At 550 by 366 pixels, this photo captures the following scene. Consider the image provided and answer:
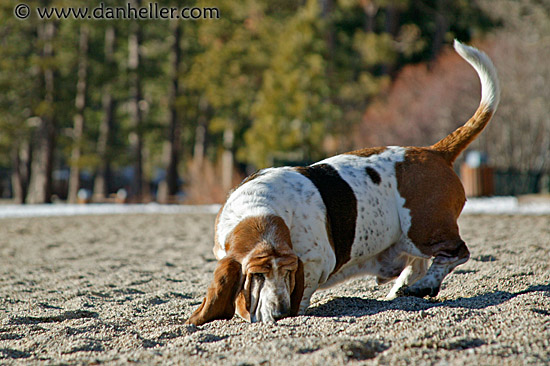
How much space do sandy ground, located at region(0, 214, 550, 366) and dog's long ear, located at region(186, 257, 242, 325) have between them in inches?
2.3

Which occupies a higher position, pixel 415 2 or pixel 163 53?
pixel 415 2

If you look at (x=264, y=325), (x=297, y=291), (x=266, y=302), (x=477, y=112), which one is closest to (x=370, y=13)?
(x=477, y=112)

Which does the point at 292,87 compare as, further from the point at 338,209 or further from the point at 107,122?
the point at 338,209

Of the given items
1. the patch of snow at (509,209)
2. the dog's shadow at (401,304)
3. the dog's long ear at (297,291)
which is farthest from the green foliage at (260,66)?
the dog's long ear at (297,291)

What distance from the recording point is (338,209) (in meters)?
4.11

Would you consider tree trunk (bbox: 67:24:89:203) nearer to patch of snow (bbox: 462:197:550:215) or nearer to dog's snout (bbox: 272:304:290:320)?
patch of snow (bbox: 462:197:550:215)

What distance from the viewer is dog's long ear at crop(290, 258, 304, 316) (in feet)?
11.1

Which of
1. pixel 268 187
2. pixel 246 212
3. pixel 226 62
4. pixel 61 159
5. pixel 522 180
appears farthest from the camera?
pixel 61 159

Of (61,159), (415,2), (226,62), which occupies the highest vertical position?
(415,2)

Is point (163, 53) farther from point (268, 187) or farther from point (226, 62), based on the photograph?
point (268, 187)

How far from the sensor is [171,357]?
2.76 m

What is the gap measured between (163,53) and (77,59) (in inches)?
294

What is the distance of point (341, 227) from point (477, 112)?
1634mm

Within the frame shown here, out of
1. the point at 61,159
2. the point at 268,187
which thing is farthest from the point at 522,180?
the point at 61,159
